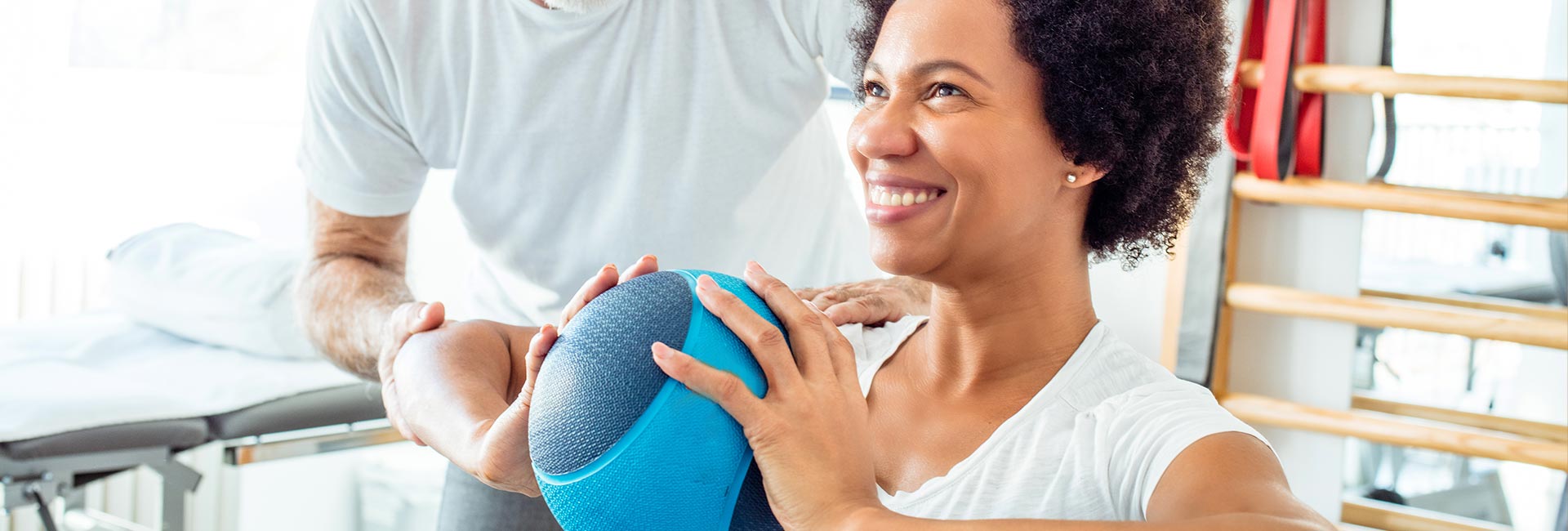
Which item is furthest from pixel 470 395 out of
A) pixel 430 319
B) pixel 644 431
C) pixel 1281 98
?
pixel 1281 98

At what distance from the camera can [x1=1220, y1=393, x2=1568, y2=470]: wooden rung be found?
2.20 m

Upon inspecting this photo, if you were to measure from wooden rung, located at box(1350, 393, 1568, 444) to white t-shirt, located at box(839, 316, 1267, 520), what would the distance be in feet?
5.07

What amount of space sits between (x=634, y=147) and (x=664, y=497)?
0.92 meters

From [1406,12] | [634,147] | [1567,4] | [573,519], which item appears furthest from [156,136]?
[1567,4]

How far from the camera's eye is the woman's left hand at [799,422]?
3.09 feet

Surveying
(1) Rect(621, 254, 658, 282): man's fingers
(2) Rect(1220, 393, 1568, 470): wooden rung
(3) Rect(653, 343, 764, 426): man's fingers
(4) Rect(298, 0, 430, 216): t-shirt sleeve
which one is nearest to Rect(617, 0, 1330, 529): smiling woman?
(3) Rect(653, 343, 764, 426): man's fingers

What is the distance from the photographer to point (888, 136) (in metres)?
1.11

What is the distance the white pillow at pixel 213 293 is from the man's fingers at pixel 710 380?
2.17 metres

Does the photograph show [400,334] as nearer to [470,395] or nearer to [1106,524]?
[470,395]

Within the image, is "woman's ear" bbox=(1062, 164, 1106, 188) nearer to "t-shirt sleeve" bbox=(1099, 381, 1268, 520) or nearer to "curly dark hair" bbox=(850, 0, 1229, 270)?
"curly dark hair" bbox=(850, 0, 1229, 270)

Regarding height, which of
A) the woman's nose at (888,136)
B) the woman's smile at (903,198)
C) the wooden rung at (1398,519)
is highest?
the woman's nose at (888,136)

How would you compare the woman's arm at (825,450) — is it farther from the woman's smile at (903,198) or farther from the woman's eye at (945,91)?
the woman's eye at (945,91)

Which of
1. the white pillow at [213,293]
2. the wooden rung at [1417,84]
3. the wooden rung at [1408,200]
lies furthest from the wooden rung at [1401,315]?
the white pillow at [213,293]

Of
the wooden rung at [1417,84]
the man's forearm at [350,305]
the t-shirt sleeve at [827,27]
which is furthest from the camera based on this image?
the wooden rung at [1417,84]
